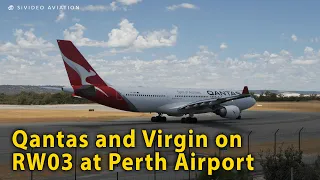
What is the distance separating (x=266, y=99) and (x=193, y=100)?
102 m

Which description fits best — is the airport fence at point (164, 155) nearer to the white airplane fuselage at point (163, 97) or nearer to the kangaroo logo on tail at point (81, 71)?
the white airplane fuselage at point (163, 97)

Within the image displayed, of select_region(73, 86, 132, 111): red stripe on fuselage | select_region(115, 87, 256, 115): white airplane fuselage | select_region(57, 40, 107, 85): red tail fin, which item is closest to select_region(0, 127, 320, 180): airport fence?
select_region(73, 86, 132, 111): red stripe on fuselage

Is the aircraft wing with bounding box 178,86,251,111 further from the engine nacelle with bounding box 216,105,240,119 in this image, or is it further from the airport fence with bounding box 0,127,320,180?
the airport fence with bounding box 0,127,320,180

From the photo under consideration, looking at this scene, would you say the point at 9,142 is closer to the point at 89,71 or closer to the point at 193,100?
the point at 89,71

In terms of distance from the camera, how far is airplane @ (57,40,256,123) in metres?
40.3

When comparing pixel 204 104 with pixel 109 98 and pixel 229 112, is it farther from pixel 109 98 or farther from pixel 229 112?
pixel 109 98

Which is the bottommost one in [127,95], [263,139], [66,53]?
[263,139]

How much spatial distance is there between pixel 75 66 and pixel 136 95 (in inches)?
281

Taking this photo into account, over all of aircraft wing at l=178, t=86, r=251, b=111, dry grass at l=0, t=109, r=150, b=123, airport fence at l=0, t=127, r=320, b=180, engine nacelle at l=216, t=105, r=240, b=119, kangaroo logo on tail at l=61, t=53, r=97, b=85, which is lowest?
airport fence at l=0, t=127, r=320, b=180

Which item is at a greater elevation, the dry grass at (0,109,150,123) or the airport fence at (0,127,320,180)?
the dry grass at (0,109,150,123)

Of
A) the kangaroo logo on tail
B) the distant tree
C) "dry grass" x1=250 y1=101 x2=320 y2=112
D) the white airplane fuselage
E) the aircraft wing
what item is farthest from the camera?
"dry grass" x1=250 y1=101 x2=320 y2=112

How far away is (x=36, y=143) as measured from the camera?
84.2 ft

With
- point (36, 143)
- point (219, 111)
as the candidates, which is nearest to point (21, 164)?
point (36, 143)

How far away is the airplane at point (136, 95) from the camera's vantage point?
40.3 m
